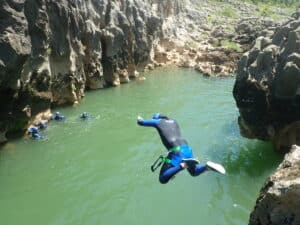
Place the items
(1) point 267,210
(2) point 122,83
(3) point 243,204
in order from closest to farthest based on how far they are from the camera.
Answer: (1) point 267,210 → (3) point 243,204 → (2) point 122,83

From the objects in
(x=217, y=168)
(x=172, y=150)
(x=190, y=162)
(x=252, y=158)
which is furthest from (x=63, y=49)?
(x=217, y=168)

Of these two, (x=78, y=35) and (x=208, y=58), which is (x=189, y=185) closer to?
(x=78, y=35)

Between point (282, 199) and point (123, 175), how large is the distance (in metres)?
16.0

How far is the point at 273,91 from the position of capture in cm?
2386

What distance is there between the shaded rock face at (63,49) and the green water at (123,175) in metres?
2.14

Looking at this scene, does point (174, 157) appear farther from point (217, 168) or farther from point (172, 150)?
point (217, 168)

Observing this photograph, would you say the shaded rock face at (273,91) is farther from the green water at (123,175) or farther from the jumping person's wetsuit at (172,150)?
the jumping person's wetsuit at (172,150)

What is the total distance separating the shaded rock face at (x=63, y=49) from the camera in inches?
1040

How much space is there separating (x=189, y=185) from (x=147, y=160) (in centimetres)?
431

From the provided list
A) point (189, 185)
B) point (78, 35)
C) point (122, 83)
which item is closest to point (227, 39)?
point (122, 83)

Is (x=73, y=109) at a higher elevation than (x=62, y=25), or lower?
lower

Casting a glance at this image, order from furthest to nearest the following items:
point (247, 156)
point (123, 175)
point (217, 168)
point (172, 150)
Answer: point (247, 156) < point (123, 175) < point (172, 150) < point (217, 168)

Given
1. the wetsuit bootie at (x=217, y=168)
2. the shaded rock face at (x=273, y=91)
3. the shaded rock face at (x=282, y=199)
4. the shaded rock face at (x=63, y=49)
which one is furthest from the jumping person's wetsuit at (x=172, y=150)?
the shaded rock face at (x=63, y=49)

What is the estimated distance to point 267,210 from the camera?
862 centimetres
